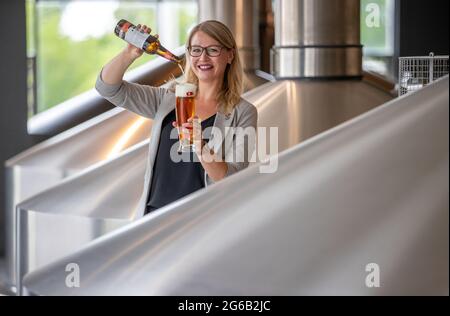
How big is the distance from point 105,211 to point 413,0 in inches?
249

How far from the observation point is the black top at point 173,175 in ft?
8.32

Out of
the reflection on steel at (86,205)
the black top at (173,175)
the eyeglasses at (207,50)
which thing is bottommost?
the reflection on steel at (86,205)

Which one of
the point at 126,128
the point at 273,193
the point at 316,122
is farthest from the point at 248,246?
the point at 126,128

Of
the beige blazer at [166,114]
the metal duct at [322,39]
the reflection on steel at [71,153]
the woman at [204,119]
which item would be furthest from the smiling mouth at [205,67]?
the reflection on steel at [71,153]

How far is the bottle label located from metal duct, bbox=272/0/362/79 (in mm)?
1610

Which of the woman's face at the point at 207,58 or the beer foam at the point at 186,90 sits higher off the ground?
the woman's face at the point at 207,58

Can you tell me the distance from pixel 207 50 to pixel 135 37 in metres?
0.34

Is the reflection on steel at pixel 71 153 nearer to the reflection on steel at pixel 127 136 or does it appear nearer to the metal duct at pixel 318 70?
the reflection on steel at pixel 127 136

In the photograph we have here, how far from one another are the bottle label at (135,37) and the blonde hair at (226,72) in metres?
A: 0.21

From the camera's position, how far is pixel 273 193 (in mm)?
1526

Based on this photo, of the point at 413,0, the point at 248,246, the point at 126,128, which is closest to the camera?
the point at 248,246

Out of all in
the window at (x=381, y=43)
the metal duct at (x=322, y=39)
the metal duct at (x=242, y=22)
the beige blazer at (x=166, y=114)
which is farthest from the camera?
the window at (x=381, y=43)

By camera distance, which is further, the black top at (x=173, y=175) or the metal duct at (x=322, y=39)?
the metal duct at (x=322, y=39)
